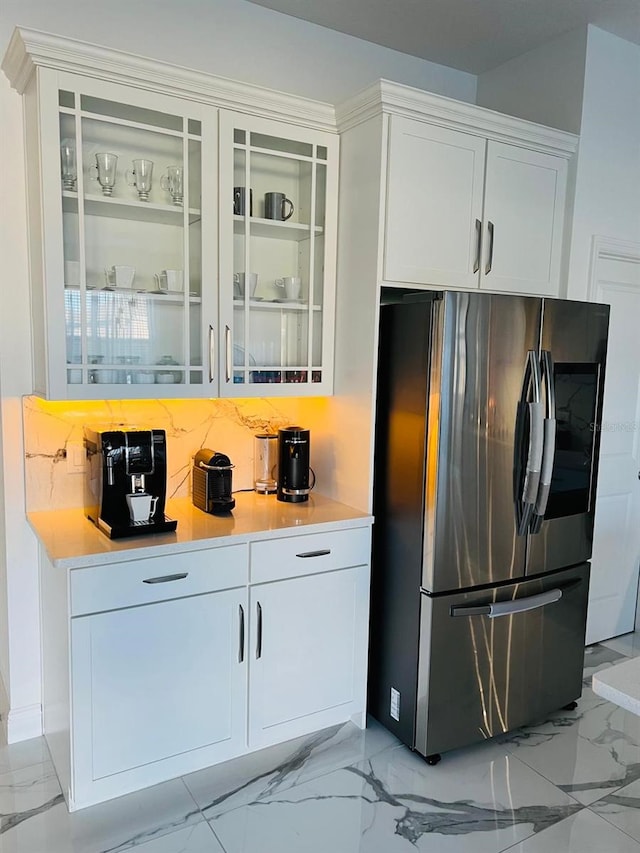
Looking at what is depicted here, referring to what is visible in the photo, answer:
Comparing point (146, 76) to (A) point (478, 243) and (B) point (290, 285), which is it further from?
(A) point (478, 243)

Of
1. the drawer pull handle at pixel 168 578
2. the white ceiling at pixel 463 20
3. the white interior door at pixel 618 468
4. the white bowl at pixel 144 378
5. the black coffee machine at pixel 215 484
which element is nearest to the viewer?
the drawer pull handle at pixel 168 578

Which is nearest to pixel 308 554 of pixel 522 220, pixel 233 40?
pixel 522 220

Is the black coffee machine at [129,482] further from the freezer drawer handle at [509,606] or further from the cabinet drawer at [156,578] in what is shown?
the freezer drawer handle at [509,606]

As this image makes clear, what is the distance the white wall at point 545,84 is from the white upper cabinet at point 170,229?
1189mm

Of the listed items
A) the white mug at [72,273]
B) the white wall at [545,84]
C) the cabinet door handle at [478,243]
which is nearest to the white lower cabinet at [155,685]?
the white mug at [72,273]

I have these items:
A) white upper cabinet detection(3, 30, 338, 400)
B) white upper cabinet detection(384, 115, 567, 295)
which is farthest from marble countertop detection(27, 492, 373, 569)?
white upper cabinet detection(384, 115, 567, 295)

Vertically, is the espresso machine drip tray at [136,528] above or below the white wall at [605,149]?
below

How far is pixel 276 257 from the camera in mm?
2645

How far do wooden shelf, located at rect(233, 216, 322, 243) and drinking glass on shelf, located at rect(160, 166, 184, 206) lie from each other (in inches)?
8.8

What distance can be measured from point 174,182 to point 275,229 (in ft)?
1.44

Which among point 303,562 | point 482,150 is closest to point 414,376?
point 303,562

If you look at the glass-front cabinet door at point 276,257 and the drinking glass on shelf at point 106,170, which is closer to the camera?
the drinking glass on shelf at point 106,170

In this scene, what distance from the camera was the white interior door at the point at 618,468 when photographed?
10.8ft

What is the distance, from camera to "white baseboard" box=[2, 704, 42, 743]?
98.1 inches
